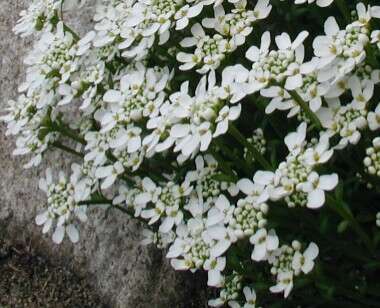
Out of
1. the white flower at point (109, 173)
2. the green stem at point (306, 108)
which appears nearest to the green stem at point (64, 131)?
the white flower at point (109, 173)

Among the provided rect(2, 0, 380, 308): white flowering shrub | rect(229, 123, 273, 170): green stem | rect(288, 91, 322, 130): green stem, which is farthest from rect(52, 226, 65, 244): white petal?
rect(288, 91, 322, 130): green stem

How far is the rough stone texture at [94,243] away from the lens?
3.18 m

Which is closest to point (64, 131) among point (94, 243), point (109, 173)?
point (109, 173)

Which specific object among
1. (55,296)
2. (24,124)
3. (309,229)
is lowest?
(55,296)

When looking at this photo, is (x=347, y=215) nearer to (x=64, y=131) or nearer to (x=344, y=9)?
(x=344, y=9)

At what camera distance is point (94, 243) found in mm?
→ 3406

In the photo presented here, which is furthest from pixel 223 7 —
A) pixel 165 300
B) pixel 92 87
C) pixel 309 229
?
pixel 165 300

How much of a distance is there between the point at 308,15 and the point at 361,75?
20.2 inches

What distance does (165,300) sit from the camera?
3170 mm

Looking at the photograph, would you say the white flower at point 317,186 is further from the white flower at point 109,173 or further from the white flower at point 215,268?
the white flower at point 109,173

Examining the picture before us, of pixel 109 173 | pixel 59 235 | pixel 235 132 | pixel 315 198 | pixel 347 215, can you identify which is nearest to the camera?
pixel 315 198

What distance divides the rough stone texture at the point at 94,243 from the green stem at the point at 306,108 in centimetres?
114

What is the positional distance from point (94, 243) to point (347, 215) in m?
1.51

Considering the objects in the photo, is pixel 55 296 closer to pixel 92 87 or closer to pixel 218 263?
pixel 92 87
